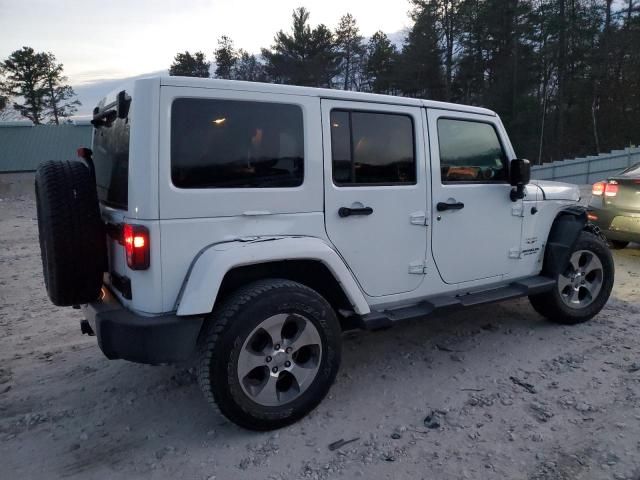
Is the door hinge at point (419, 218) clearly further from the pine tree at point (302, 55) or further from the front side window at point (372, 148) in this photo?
the pine tree at point (302, 55)

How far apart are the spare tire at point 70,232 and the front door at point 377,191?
55.0 inches

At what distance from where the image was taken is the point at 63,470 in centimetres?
259

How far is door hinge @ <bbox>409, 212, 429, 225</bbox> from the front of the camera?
11.1 feet

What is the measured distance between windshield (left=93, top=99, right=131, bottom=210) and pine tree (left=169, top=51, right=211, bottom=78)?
41375mm

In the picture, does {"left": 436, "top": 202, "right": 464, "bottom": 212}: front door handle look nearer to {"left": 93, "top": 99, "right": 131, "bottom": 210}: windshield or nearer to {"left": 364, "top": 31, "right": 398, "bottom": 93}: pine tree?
{"left": 93, "top": 99, "right": 131, "bottom": 210}: windshield

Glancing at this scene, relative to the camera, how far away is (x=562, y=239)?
14.0 feet

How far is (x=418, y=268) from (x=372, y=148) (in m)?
0.92

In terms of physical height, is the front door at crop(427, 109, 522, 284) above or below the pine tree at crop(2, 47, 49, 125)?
below

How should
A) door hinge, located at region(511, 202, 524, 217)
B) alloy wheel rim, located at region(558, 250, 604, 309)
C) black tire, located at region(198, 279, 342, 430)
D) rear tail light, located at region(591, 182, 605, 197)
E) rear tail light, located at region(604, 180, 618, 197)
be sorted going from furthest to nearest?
rear tail light, located at region(591, 182, 605, 197) → rear tail light, located at region(604, 180, 618, 197) → alloy wheel rim, located at region(558, 250, 604, 309) → door hinge, located at region(511, 202, 524, 217) → black tire, located at region(198, 279, 342, 430)

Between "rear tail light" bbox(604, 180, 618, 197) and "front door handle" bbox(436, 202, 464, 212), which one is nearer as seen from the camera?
"front door handle" bbox(436, 202, 464, 212)

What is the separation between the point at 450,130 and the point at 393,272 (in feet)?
4.01

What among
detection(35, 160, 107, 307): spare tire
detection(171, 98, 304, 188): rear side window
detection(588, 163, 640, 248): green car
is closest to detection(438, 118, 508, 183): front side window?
detection(171, 98, 304, 188): rear side window

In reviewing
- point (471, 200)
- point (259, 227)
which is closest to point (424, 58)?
point (471, 200)

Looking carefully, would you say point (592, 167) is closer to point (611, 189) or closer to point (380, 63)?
point (611, 189)
